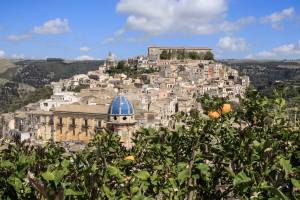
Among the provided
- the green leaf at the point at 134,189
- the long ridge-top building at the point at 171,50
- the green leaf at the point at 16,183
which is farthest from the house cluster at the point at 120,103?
the green leaf at the point at 134,189

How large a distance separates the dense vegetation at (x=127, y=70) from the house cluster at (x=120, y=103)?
2304 mm

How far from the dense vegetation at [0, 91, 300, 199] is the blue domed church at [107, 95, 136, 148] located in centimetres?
1107

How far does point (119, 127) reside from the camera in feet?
69.5

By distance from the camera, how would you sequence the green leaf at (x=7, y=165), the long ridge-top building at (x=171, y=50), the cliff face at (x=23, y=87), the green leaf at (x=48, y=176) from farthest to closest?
→ the long ridge-top building at (x=171, y=50) < the cliff face at (x=23, y=87) < the green leaf at (x=7, y=165) < the green leaf at (x=48, y=176)

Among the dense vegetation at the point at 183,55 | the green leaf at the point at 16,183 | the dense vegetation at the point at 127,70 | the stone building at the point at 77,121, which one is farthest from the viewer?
A: the dense vegetation at the point at 183,55

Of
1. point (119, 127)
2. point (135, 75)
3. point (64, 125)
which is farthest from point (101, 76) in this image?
A: point (119, 127)

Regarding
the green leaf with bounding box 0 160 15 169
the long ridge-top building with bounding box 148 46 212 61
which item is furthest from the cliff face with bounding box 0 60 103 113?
the green leaf with bounding box 0 160 15 169

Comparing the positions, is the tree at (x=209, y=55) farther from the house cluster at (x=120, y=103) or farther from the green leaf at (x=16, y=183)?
the green leaf at (x=16, y=183)

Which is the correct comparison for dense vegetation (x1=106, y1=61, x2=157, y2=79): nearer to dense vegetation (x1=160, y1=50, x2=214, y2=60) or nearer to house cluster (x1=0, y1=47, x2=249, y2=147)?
house cluster (x1=0, y1=47, x2=249, y2=147)

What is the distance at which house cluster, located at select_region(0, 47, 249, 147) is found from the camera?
31.3m

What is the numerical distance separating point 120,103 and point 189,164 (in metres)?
17.3

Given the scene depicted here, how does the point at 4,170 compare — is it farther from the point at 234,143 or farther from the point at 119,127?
the point at 119,127

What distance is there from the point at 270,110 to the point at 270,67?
189551mm

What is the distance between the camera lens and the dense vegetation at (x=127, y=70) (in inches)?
3722
